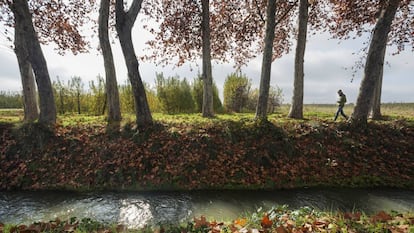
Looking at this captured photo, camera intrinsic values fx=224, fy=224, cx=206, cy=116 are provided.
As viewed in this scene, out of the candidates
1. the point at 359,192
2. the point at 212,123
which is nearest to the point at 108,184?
the point at 212,123

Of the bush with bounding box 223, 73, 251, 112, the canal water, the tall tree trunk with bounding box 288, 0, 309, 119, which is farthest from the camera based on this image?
the bush with bounding box 223, 73, 251, 112

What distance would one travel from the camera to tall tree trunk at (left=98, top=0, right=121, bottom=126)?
31.9 feet

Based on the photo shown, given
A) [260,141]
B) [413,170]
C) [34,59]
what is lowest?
[413,170]

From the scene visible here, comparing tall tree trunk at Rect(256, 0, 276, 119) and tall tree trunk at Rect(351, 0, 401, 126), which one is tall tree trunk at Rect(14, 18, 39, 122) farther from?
tall tree trunk at Rect(351, 0, 401, 126)

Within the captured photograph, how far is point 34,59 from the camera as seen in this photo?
855cm

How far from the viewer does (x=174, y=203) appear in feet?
18.3

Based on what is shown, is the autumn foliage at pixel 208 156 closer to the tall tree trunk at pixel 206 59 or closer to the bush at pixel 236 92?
the tall tree trunk at pixel 206 59

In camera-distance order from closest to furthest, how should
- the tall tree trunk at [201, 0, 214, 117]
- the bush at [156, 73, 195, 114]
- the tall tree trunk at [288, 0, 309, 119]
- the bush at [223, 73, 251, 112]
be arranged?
the tall tree trunk at [288, 0, 309, 119] → the tall tree trunk at [201, 0, 214, 117] → the bush at [156, 73, 195, 114] → the bush at [223, 73, 251, 112]

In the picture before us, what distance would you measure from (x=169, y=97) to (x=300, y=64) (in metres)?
8.78

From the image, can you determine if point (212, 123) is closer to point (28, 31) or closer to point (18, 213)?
point (18, 213)

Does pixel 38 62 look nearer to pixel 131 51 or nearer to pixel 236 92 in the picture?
pixel 131 51

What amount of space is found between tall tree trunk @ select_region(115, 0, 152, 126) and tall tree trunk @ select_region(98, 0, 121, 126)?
72.9 inches

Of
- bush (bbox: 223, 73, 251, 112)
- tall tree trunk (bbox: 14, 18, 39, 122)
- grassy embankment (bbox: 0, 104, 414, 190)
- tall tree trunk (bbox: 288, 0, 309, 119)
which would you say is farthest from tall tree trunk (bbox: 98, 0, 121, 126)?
bush (bbox: 223, 73, 251, 112)

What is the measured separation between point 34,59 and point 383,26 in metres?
13.3
